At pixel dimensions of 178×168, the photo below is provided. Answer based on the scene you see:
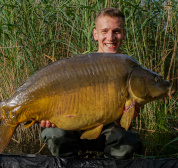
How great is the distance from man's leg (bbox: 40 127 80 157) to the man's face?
83 centimetres

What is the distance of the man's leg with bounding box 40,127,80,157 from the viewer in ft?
7.04

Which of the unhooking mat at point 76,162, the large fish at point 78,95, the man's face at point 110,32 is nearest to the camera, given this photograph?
the large fish at point 78,95

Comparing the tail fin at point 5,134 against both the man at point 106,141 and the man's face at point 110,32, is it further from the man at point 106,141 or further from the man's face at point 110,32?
the man's face at point 110,32

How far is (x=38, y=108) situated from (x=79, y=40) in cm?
155

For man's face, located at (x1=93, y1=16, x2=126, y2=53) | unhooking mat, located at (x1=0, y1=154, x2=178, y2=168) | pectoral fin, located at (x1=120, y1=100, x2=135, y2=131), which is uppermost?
man's face, located at (x1=93, y1=16, x2=126, y2=53)

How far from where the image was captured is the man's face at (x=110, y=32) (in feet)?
7.63

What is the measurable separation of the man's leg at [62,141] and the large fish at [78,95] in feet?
1.83

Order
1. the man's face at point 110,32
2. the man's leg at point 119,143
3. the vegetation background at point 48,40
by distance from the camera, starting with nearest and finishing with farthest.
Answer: the man's leg at point 119,143, the man's face at point 110,32, the vegetation background at point 48,40

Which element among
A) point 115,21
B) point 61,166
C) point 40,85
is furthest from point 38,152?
point 115,21

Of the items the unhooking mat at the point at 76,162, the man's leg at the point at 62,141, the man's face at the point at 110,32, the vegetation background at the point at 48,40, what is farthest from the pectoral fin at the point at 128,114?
the vegetation background at the point at 48,40

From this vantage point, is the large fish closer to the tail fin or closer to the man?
the tail fin

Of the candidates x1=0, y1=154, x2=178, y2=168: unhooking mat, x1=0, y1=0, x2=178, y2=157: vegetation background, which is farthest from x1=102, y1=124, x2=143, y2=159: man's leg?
x1=0, y1=0, x2=178, y2=157: vegetation background

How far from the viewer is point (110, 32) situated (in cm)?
231

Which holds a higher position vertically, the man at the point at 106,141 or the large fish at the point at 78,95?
the large fish at the point at 78,95
